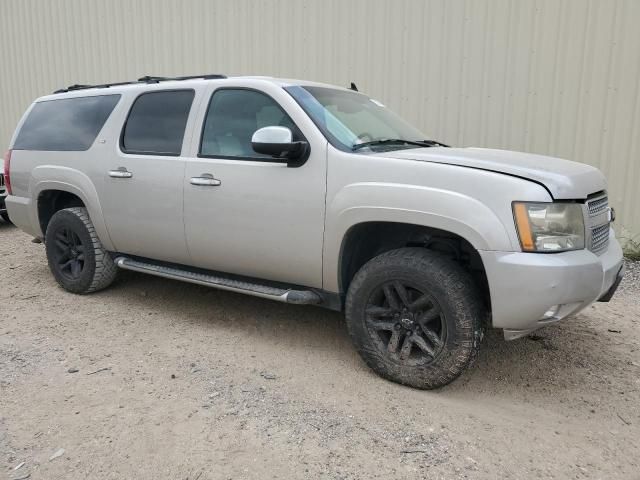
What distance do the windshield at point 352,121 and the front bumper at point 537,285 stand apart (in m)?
1.22

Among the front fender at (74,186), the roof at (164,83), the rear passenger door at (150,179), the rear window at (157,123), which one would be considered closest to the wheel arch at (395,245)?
the roof at (164,83)

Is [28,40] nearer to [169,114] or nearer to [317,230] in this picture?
[169,114]

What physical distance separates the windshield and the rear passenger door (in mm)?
1021

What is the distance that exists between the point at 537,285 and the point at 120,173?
130 inches

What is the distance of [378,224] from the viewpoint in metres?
3.35

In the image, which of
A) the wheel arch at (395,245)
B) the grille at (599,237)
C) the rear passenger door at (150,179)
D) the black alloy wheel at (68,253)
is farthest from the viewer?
the black alloy wheel at (68,253)

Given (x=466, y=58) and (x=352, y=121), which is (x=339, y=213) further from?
(x=466, y=58)

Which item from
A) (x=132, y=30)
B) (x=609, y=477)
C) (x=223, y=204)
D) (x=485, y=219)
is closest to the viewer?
(x=609, y=477)

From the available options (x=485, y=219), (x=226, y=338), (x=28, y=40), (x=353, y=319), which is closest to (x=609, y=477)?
(x=485, y=219)

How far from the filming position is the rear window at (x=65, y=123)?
4707 millimetres

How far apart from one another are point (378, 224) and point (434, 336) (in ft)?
2.52

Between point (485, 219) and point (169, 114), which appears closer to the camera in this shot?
point (485, 219)

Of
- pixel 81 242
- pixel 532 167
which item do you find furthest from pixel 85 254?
pixel 532 167

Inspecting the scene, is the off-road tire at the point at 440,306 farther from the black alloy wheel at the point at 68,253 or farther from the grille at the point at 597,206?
the black alloy wheel at the point at 68,253
